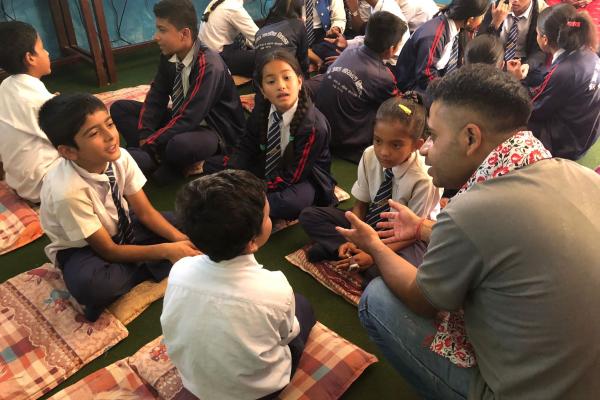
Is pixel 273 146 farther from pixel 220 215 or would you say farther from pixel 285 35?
pixel 285 35

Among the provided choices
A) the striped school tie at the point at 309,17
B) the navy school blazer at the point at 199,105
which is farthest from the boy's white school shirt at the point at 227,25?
the navy school blazer at the point at 199,105

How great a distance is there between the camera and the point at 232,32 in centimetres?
367

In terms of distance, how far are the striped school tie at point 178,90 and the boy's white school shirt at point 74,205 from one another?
927 mm

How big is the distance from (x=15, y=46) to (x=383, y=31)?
1853 mm

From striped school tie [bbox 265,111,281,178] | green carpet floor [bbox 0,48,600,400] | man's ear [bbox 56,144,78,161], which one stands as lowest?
green carpet floor [bbox 0,48,600,400]

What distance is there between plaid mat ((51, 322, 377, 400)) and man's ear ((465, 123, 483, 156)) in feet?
2.71

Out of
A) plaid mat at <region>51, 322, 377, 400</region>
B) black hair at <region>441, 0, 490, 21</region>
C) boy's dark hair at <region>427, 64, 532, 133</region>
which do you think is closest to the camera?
boy's dark hair at <region>427, 64, 532, 133</region>

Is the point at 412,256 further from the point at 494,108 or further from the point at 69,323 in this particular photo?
the point at 69,323

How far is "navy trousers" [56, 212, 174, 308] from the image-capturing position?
66.0 inches

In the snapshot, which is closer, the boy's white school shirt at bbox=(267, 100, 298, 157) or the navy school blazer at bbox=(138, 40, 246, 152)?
the boy's white school shirt at bbox=(267, 100, 298, 157)

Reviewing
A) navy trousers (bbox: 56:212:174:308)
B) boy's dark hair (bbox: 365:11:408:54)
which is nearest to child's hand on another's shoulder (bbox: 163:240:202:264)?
navy trousers (bbox: 56:212:174:308)

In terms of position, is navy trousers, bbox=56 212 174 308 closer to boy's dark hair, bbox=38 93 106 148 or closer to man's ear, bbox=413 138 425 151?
boy's dark hair, bbox=38 93 106 148

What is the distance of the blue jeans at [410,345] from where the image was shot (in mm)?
1187

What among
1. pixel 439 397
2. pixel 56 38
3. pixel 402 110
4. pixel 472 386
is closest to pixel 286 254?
pixel 402 110
